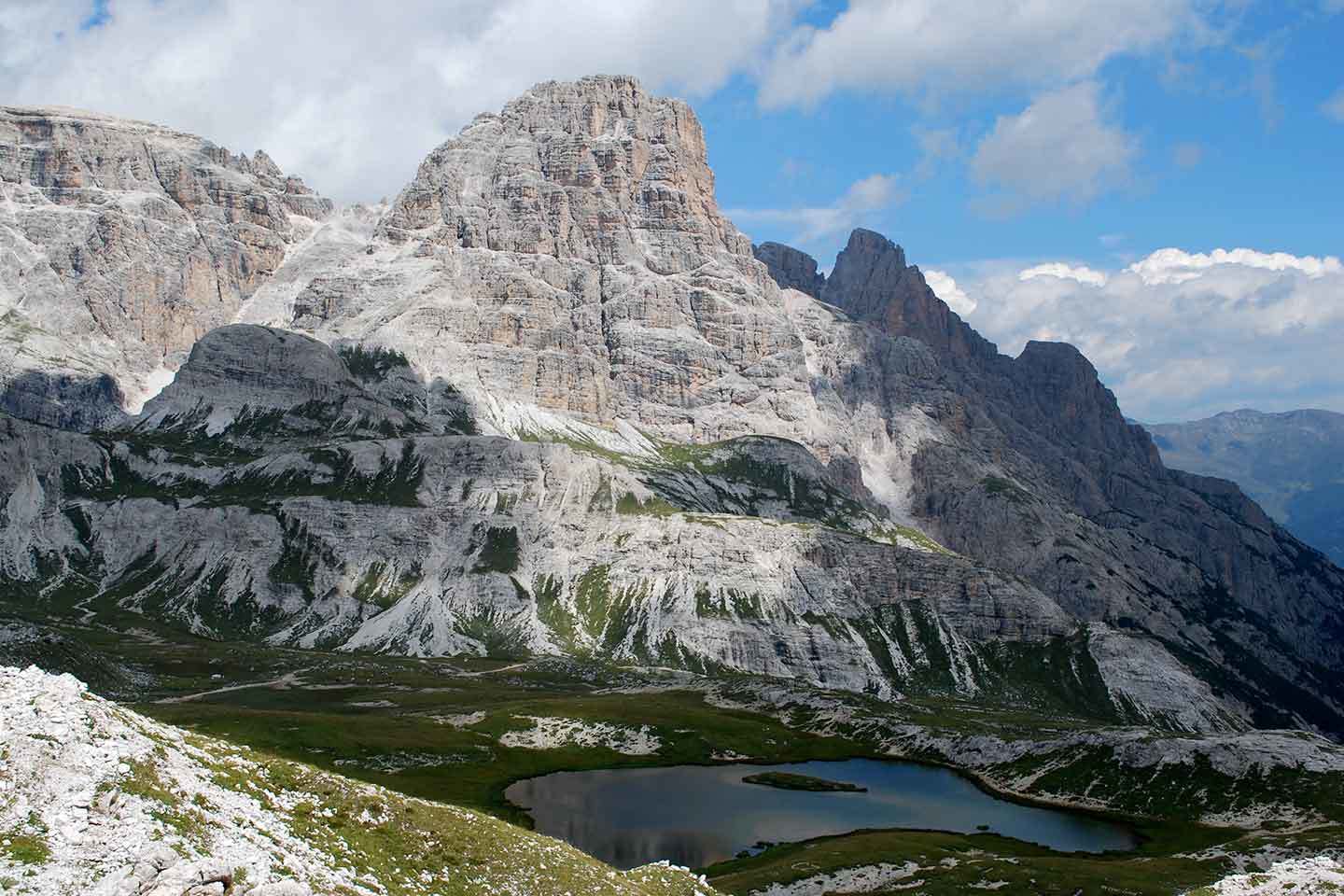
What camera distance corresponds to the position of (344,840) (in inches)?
1822

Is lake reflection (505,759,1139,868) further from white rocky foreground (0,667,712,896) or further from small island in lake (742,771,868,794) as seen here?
white rocky foreground (0,667,712,896)

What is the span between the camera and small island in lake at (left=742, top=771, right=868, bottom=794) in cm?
15825

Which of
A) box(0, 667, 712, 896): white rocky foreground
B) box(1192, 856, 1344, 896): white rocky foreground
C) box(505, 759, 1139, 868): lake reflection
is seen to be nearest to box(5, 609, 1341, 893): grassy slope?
box(505, 759, 1139, 868): lake reflection

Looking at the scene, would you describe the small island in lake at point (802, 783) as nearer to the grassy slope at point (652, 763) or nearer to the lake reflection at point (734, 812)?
the lake reflection at point (734, 812)

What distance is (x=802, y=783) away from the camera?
525 ft

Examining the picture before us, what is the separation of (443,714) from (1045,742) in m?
93.6

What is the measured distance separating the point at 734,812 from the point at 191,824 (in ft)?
345

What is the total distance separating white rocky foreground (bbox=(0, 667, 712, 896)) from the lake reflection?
61288 millimetres

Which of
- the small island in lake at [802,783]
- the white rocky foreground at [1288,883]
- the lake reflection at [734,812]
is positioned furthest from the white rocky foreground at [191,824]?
the small island in lake at [802,783]

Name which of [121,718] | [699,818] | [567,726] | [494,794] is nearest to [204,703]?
[567,726]

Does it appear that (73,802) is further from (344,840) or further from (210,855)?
(344,840)

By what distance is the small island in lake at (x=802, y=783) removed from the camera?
158 m

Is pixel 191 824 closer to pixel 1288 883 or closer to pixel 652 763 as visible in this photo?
pixel 1288 883

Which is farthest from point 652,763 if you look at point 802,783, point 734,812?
point 734,812
